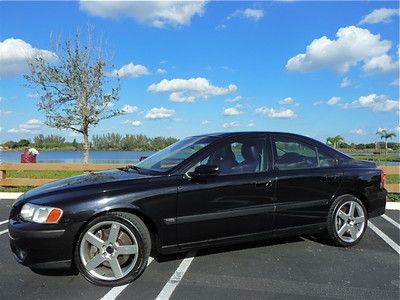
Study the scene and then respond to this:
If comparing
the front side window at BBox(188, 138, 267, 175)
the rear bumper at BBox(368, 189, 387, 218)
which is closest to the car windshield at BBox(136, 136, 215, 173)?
the front side window at BBox(188, 138, 267, 175)

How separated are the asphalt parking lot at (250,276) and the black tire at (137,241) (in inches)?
3.5

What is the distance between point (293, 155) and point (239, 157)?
2.72ft

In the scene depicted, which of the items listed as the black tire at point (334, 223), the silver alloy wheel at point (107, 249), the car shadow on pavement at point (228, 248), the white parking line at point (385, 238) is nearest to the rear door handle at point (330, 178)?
the black tire at point (334, 223)

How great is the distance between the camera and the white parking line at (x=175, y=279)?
13.6 feet

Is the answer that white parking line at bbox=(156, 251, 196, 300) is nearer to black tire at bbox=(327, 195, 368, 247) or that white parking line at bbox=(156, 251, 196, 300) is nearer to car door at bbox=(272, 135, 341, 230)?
car door at bbox=(272, 135, 341, 230)

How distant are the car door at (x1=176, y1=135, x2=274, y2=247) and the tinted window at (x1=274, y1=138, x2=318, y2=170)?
0.71 feet

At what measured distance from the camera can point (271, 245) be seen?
→ 5922 millimetres

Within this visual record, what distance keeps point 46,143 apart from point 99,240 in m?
22.0

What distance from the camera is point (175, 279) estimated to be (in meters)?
4.60

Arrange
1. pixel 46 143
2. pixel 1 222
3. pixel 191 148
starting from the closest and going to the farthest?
pixel 191 148, pixel 1 222, pixel 46 143

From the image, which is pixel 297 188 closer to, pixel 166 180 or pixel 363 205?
pixel 363 205

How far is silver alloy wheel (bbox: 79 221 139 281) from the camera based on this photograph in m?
4.41

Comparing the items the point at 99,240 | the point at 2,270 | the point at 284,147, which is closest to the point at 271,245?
the point at 284,147

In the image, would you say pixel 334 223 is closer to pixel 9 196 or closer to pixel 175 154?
pixel 175 154
